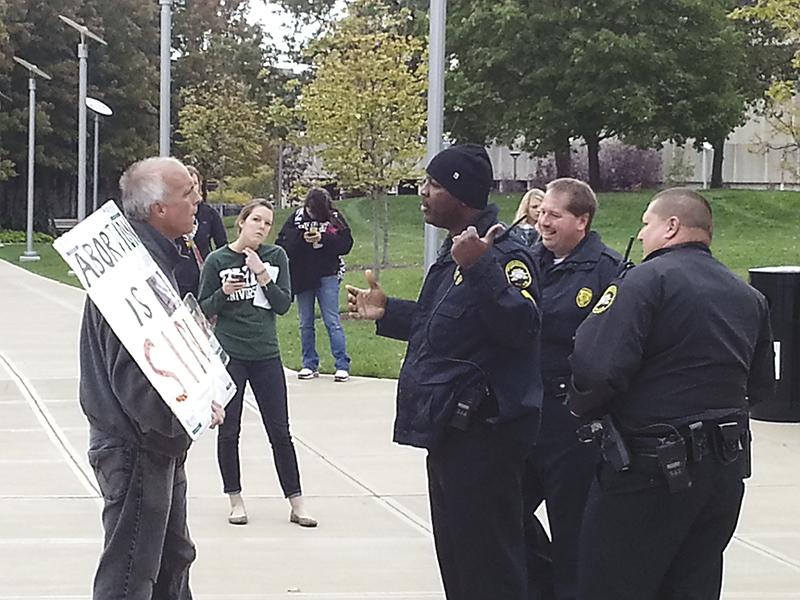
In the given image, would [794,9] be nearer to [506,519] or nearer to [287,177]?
[506,519]

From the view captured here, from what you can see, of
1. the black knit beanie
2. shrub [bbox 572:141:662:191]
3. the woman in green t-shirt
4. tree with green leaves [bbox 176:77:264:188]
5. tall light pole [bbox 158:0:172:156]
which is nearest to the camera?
the black knit beanie

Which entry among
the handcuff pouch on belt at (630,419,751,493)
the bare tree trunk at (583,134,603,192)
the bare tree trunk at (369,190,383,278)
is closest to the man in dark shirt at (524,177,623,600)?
the handcuff pouch on belt at (630,419,751,493)

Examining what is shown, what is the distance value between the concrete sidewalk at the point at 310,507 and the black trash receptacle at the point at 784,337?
21cm

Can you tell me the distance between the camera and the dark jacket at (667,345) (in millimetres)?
4453

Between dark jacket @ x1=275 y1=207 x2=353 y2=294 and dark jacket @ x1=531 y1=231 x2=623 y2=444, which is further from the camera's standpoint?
dark jacket @ x1=275 y1=207 x2=353 y2=294

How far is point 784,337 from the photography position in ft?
35.7

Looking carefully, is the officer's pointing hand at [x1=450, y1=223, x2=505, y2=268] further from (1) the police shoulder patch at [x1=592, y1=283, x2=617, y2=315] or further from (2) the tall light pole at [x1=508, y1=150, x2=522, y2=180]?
(2) the tall light pole at [x1=508, y1=150, x2=522, y2=180]

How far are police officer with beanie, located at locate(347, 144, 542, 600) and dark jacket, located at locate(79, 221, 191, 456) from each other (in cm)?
87

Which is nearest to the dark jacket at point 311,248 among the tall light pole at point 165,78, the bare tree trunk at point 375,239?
the tall light pole at point 165,78

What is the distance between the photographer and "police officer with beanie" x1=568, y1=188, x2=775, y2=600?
4.46 meters

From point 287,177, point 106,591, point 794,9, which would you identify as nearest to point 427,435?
point 106,591

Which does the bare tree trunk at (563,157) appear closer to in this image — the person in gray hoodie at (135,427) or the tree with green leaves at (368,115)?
the tree with green leaves at (368,115)

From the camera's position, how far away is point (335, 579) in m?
6.55

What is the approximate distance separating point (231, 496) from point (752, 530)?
2.99 metres
